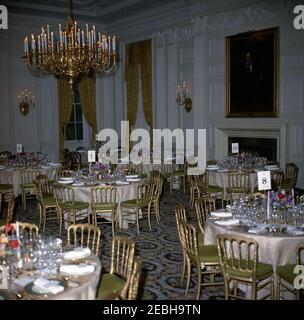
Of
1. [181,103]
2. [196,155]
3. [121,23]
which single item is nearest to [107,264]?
[196,155]

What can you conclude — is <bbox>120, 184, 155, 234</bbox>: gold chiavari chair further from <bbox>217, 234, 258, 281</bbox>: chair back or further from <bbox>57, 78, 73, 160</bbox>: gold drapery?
<bbox>57, 78, 73, 160</bbox>: gold drapery

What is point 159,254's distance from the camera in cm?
626

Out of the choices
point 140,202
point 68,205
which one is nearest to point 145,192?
point 140,202

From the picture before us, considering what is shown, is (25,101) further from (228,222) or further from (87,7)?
(228,222)

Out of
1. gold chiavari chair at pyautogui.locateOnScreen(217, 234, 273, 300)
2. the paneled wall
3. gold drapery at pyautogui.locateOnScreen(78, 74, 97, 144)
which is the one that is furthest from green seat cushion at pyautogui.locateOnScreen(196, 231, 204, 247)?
gold drapery at pyautogui.locateOnScreen(78, 74, 97, 144)

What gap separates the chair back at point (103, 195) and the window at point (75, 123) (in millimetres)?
8351

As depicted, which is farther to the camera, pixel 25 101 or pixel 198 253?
pixel 25 101

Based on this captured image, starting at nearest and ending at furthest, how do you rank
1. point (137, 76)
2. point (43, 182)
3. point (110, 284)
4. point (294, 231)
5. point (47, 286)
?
point (47, 286), point (110, 284), point (294, 231), point (43, 182), point (137, 76)

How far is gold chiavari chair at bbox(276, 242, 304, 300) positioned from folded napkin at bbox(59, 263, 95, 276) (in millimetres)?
1843

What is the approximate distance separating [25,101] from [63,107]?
4.48 ft

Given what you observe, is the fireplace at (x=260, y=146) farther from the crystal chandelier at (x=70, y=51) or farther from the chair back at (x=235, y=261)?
the chair back at (x=235, y=261)

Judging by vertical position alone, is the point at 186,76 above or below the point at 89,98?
above
